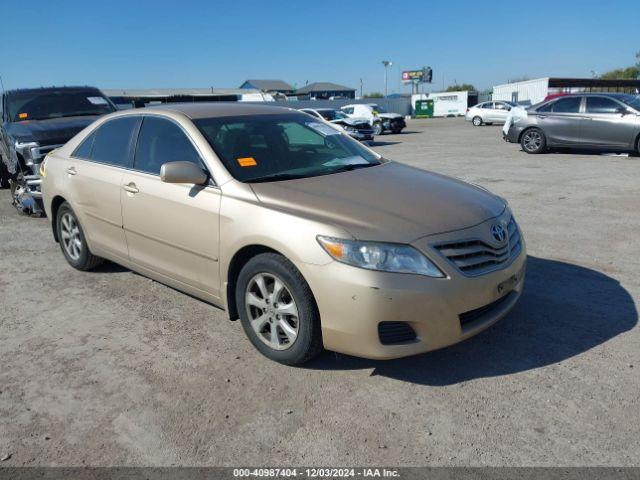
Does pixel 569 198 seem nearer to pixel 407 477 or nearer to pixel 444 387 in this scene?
pixel 444 387

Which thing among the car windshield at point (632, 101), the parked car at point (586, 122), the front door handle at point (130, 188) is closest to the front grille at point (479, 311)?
the front door handle at point (130, 188)

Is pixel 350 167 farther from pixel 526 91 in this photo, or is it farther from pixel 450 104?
pixel 450 104

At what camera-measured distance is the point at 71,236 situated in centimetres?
529

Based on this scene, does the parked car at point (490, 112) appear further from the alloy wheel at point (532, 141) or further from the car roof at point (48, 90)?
the car roof at point (48, 90)

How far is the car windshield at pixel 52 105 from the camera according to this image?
891 cm

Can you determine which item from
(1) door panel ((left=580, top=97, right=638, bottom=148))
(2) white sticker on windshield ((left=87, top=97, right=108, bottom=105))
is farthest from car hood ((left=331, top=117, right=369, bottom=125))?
(2) white sticker on windshield ((left=87, top=97, right=108, bottom=105))

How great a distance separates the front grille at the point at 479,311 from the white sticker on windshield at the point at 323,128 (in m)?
2.05

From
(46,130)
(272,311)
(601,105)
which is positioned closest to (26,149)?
(46,130)

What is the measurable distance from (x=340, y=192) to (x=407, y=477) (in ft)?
5.81

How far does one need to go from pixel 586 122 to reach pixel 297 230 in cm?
1278

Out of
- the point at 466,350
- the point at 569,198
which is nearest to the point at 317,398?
the point at 466,350

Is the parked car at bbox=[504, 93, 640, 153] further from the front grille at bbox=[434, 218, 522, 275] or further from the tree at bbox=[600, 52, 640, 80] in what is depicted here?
the tree at bbox=[600, 52, 640, 80]

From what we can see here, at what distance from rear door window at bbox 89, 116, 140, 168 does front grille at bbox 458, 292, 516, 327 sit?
9.53 ft

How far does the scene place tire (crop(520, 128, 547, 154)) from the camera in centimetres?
1459
